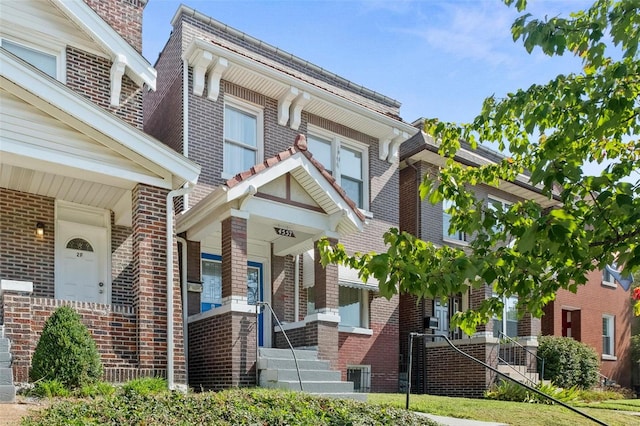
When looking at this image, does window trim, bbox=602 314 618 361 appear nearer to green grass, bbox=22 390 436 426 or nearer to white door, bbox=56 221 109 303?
green grass, bbox=22 390 436 426

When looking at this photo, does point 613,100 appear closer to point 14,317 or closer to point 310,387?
point 310,387

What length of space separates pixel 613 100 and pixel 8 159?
26.8 ft

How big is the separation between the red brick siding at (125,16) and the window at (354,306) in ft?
Result: 25.4

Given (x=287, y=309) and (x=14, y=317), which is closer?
(x=14, y=317)

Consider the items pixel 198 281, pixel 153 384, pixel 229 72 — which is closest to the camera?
pixel 153 384

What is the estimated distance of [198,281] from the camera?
1291cm

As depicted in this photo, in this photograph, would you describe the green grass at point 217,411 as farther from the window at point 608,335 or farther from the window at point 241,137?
the window at point 608,335

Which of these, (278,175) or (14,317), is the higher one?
(278,175)

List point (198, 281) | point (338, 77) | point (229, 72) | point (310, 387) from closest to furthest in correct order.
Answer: point (310, 387), point (198, 281), point (229, 72), point (338, 77)

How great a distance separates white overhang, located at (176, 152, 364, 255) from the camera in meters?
11.5

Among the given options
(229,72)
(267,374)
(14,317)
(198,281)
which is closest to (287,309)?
(198,281)

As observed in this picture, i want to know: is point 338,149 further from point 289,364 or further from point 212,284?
point 289,364

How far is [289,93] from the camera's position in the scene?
1462cm

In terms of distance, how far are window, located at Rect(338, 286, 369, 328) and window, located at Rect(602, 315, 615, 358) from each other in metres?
13.6
